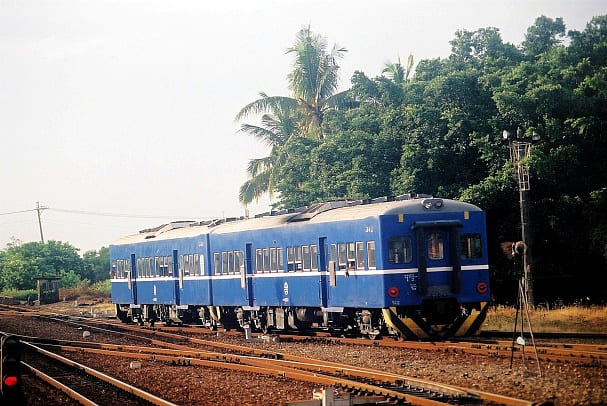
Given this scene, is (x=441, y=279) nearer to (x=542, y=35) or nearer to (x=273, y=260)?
(x=273, y=260)

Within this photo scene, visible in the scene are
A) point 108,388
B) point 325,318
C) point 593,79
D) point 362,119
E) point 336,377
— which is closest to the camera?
point 336,377

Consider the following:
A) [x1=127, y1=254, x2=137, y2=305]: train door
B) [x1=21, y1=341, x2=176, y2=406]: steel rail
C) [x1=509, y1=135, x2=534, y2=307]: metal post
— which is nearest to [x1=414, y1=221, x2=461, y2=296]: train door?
[x1=509, y1=135, x2=534, y2=307]: metal post

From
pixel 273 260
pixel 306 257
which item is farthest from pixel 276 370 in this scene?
pixel 273 260

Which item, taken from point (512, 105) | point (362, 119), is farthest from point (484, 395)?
point (362, 119)

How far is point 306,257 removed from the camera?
24.4 m

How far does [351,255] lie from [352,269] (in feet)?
1.05

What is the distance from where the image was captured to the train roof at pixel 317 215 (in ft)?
69.4

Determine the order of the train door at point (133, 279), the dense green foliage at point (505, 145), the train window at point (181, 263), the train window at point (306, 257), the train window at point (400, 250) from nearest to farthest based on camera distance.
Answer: the train window at point (400, 250), the train window at point (306, 257), the dense green foliage at point (505, 145), the train window at point (181, 263), the train door at point (133, 279)

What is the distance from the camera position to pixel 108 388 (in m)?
16.7

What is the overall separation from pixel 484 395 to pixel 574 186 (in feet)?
66.1

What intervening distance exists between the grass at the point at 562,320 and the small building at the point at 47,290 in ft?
126

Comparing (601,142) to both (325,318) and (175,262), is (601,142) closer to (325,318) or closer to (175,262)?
(325,318)

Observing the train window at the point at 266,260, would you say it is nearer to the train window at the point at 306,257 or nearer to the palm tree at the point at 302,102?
the train window at the point at 306,257

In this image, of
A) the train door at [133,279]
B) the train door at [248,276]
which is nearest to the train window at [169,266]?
the train door at [133,279]
